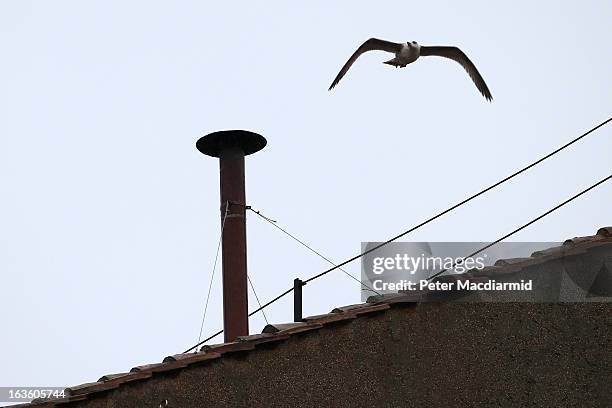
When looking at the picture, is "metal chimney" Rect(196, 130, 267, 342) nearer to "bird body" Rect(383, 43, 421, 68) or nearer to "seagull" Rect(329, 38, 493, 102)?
"seagull" Rect(329, 38, 493, 102)

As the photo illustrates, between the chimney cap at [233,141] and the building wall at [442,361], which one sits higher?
the chimney cap at [233,141]

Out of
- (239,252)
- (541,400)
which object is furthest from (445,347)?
(239,252)

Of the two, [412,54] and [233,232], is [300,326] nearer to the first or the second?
[233,232]

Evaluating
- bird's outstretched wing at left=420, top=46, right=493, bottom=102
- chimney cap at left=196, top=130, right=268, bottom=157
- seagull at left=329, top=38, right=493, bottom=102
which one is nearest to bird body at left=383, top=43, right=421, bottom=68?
seagull at left=329, top=38, right=493, bottom=102

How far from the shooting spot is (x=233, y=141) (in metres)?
10.0

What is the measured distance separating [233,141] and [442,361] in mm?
4900

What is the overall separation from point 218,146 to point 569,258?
5.06 m

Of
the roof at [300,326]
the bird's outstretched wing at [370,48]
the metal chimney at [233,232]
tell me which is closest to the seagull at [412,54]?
the bird's outstretched wing at [370,48]

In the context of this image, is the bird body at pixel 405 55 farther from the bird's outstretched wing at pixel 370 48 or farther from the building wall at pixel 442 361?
the building wall at pixel 442 361

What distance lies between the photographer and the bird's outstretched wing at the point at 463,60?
38.0 ft

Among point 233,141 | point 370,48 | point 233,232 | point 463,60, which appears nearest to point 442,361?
point 233,232

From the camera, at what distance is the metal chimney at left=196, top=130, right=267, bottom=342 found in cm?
969

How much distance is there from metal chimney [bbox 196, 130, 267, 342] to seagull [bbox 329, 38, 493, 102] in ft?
4.68

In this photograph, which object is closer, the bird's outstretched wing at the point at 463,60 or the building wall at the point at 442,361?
the building wall at the point at 442,361
